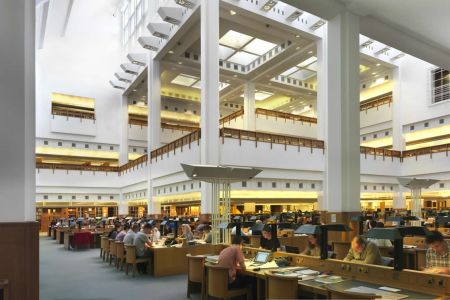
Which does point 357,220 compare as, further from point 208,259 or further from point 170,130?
point 170,130

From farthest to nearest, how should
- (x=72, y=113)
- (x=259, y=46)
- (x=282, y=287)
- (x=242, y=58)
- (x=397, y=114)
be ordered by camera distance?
(x=72, y=113)
(x=397, y=114)
(x=242, y=58)
(x=259, y=46)
(x=282, y=287)

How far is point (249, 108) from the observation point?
989 inches

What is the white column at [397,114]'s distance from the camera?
82.4 ft

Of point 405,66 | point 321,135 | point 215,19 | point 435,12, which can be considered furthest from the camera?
point 405,66

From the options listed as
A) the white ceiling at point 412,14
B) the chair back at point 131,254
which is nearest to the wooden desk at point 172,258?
the chair back at point 131,254

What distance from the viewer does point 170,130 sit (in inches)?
1179

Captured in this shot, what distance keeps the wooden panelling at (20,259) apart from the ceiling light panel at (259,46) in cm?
1894

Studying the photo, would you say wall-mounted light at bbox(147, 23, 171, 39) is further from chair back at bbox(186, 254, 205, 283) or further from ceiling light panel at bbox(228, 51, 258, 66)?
chair back at bbox(186, 254, 205, 283)

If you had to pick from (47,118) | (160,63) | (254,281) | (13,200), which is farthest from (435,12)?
(47,118)

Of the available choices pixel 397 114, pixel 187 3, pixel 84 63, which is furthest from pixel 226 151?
pixel 84 63

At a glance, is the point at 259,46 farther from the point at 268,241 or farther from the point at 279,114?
the point at 268,241

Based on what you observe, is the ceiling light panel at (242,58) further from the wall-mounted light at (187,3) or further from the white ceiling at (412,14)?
the white ceiling at (412,14)

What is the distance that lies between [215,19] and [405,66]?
1476cm

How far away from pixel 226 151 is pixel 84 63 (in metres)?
17.9
